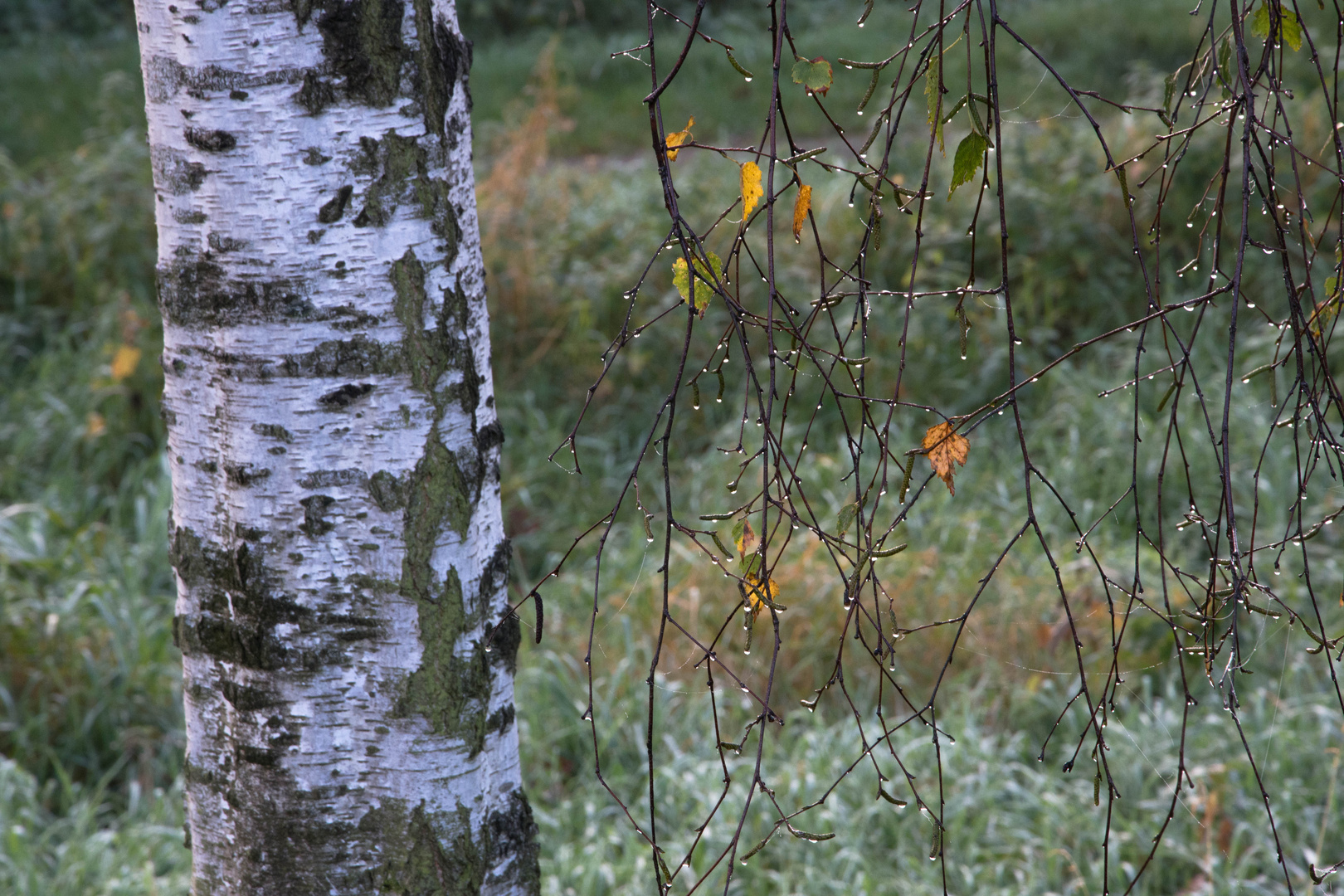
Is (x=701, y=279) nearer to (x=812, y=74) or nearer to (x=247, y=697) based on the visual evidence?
(x=812, y=74)

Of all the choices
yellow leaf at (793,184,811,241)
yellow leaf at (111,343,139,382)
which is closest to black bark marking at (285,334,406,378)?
yellow leaf at (793,184,811,241)

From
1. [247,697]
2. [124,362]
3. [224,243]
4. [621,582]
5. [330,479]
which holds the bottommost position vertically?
[621,582]

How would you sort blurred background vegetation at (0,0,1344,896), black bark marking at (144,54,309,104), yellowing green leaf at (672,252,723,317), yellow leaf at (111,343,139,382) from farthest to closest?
yellow leaf at (111,343,139,382), blurred background vegetation at (0,0,1344,896), black bark marking at (144,54,309,104), yellowing green leaf at (672,252,723,317)

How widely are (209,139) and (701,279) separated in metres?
0.57

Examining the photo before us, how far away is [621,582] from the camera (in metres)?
3.46

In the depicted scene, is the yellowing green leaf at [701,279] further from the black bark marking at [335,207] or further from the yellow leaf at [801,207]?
the black bark marking at [335,207]

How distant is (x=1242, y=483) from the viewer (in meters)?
3.50

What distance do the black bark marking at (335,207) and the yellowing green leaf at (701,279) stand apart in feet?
1.14

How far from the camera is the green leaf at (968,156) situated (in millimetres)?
752

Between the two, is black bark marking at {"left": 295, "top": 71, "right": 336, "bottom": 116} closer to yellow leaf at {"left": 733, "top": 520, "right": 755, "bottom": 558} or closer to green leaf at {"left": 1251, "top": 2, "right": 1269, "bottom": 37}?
yellow leaf at {"left": 733, "top": 520, "right": 755, "bottom": 558}

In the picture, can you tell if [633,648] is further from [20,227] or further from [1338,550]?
[20,227]

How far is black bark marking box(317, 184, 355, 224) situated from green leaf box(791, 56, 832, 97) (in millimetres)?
465

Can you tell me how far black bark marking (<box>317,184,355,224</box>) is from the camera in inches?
39.7

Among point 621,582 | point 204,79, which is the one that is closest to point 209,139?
point 204,79
